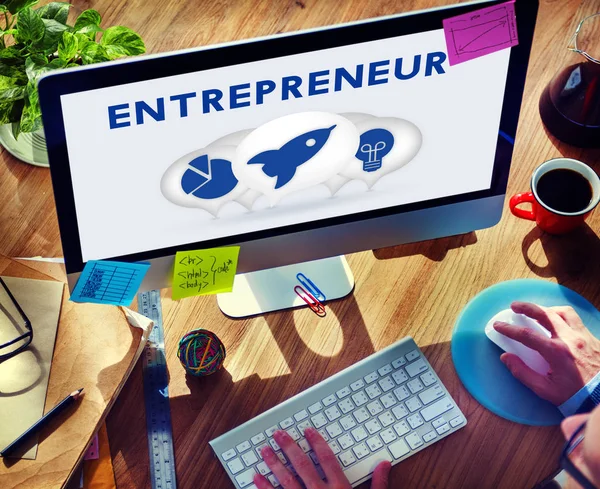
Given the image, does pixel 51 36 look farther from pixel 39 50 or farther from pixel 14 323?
pixel 14 323

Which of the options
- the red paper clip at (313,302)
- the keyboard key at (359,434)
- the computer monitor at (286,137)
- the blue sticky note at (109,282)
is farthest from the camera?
the red paper clip at (313,302)

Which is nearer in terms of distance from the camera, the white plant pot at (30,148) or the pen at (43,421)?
the pen at (43,421)

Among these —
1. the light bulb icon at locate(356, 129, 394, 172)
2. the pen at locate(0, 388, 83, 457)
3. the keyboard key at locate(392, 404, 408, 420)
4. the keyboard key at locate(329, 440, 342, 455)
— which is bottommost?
the keyboard key at locate(329, 440, 342, 455)

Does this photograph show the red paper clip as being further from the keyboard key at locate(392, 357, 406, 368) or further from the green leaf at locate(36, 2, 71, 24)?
the green leaf at locate(36, 2, 71, 24)

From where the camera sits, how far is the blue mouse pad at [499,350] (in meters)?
1.03

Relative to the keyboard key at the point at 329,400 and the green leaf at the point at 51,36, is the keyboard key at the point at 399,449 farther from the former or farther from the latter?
the green leaf at the point at 51,36

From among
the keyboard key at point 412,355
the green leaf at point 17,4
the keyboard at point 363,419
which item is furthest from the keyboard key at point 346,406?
the green leaf at point 17,4

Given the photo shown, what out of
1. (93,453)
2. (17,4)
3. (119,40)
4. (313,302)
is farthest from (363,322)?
(17,4)

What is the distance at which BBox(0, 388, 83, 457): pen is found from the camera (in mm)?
928

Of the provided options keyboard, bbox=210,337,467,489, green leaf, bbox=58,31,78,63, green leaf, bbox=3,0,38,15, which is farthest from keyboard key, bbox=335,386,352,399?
green leaf, bbox=3,0,38,15

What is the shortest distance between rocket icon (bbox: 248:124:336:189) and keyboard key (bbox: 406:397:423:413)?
0.36 m

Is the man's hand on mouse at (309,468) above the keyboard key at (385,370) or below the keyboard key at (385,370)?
below

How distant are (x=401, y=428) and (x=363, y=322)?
0.17m

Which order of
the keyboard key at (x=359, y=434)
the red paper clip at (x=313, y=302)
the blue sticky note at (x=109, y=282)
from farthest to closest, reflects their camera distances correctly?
the red paper clip at (x=313, y=302) → the keyboard key at (x=359, y=434) → the blue sticky note at (x=109, y=282)
